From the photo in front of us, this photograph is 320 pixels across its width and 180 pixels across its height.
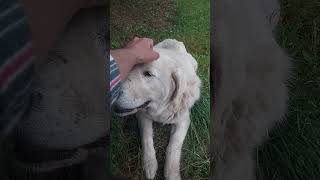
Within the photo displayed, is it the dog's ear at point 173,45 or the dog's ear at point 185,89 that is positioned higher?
the dog's ear at point 173,45

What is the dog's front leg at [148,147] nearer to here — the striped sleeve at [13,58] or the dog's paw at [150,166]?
the dog's paw at [150,166]

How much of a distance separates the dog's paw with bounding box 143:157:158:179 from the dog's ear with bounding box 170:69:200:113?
0.75 feet

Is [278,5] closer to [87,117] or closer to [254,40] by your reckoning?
[254,40]

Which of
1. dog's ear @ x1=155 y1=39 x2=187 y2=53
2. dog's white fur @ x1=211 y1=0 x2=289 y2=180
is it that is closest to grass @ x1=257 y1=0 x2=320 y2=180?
dog's white fur @ x1=211 y1=0 x2=289 y2=180

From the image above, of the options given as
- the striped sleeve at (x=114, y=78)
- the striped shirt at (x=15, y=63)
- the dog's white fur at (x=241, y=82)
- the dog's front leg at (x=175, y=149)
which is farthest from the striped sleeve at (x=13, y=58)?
the dog's white fur at (x=241, y=82)

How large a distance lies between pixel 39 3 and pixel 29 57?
0.64 ft

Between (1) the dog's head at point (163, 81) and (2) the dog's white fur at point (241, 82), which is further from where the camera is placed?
(2) the dog's white fur at point (241, 82)

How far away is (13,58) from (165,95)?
21.9 inches

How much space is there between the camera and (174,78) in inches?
70.8

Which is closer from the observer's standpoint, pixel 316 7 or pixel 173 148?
pixel 173 148

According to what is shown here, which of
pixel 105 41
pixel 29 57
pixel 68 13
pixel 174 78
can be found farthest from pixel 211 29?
pixel 29 57

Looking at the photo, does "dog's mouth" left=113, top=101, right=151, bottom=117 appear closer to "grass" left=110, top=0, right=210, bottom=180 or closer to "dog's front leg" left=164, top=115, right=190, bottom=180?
"grass" left=110, top=0, right=210, bottom=180

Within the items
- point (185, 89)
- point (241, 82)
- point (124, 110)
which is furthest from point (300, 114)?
point (124, 110)

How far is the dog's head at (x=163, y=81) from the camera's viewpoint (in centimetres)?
178
